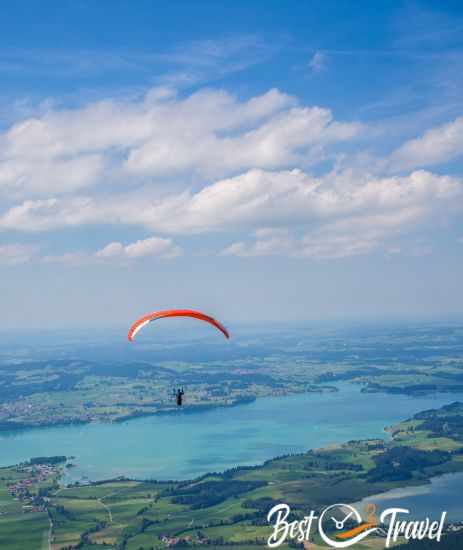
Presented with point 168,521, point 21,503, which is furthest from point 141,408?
point 168,521

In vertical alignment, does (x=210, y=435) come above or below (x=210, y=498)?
below

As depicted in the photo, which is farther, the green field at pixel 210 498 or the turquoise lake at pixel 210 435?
the turquoise lake at pixel 210 435

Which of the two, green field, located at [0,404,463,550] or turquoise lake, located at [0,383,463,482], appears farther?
turquoise lake, located at [0,383,463,482]

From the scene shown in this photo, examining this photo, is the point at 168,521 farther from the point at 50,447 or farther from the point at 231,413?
the point at 231,413

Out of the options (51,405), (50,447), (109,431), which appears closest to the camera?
(50,447)

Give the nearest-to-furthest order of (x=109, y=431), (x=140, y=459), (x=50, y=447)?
(x=140, y=459) → (x=50, y=447) → (x=109, y=431)

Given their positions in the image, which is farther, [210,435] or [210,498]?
[210,435]

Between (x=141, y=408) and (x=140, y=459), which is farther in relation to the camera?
(x=141, y=408)
